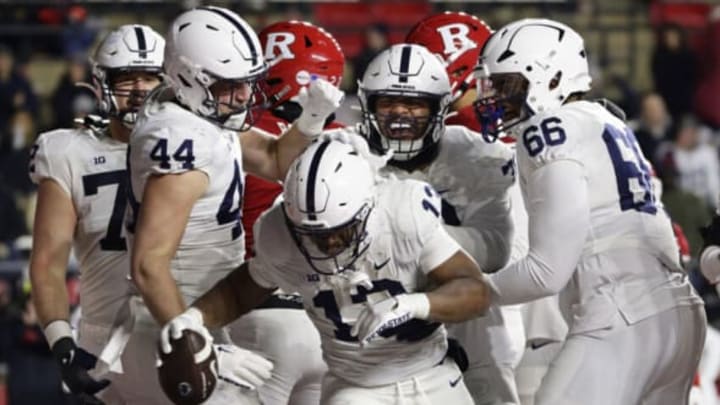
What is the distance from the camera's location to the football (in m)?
4.97

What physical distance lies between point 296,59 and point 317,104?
0.99 metres

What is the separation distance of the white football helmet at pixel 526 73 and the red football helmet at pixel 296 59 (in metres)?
0.96

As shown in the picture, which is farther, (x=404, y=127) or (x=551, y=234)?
(x=404, y=127)

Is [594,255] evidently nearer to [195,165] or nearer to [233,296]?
[233,296]

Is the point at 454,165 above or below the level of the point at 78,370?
above

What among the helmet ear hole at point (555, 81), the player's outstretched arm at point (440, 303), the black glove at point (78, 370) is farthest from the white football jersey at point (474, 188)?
the black glove at point (78, 370)

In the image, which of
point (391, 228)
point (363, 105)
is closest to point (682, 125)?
point (363, 105)

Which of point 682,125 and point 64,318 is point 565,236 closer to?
point 64,318

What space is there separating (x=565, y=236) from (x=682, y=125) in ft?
23.1

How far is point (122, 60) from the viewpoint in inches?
241

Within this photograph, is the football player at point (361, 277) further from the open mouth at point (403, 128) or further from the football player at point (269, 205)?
the open mouth at point (403, 128)

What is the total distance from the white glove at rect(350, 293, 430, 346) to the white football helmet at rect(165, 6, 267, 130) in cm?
82

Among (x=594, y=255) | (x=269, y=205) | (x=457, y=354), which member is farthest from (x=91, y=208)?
(x=594, y=255)

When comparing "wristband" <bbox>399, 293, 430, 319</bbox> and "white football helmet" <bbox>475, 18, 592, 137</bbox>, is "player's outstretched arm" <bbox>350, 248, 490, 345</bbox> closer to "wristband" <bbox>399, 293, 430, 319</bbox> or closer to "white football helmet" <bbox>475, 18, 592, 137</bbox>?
"wristband" <bbox>399, 293, 430, 319</bbox>
